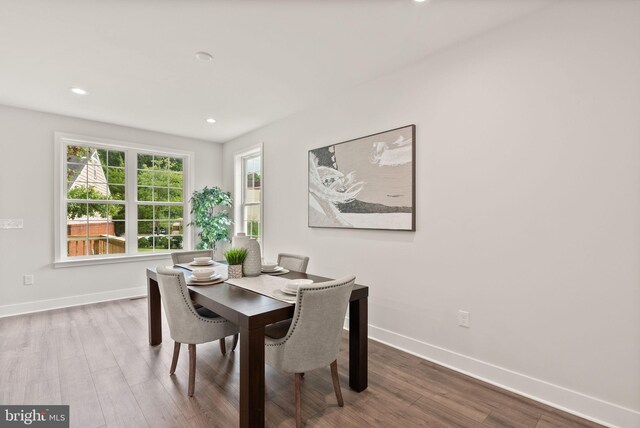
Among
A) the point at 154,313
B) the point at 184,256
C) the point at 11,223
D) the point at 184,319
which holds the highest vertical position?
the point at 11,223

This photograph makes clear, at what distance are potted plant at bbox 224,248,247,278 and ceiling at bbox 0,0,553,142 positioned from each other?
1653 mm

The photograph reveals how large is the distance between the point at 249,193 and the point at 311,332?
3.84 m

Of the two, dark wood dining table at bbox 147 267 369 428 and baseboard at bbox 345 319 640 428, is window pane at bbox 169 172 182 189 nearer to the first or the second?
dark wood dining table at bbox 147 267 369 428

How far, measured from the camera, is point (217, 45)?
2.52 metres

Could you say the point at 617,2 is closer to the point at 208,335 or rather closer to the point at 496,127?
the point at 496,127

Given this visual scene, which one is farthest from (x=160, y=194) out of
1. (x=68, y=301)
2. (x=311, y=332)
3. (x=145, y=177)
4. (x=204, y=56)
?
(x=311, y=332)

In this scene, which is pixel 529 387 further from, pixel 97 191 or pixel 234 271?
pixel 97 191

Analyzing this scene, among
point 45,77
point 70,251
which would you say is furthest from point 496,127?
point 70,251

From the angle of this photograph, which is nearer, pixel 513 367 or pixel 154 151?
pixel 513 367

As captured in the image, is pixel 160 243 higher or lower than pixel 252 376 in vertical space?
higher

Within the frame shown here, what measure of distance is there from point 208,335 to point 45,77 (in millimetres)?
2999

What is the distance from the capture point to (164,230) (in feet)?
17.2

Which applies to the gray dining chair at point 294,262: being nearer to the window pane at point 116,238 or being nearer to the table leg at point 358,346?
the table leg at point 358,346

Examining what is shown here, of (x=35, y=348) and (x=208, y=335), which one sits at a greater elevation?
(x=208, y=335)
